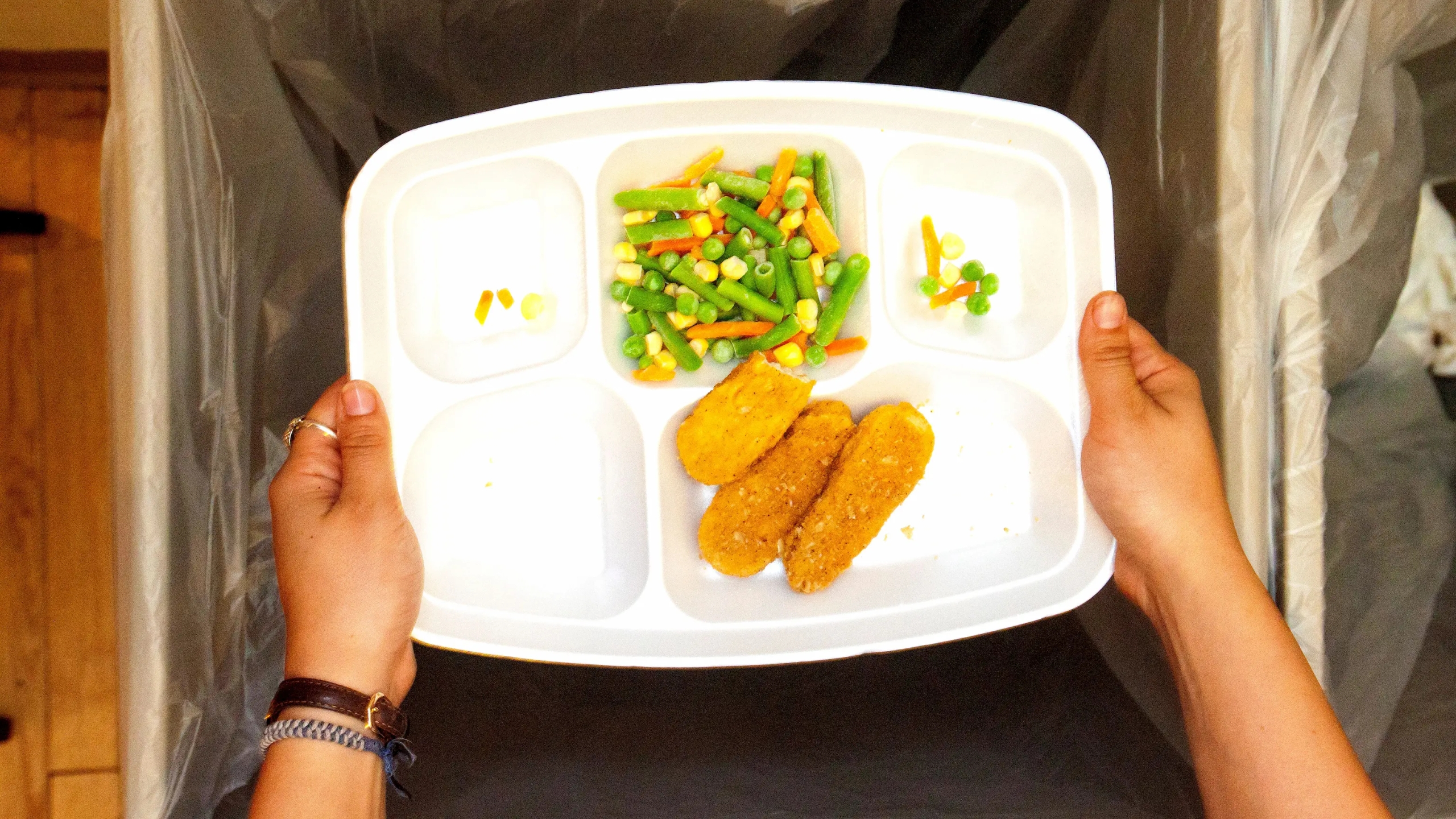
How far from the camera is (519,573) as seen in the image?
1.24 m

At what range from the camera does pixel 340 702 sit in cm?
105

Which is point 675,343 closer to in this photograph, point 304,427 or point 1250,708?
point 304,427

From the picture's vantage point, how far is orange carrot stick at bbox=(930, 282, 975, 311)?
4.02ft

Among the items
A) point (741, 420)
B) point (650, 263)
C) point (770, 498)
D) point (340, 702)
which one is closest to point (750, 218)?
point (650, 263)

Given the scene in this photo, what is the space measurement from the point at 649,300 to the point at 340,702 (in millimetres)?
651

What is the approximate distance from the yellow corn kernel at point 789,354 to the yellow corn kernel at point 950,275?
24cm

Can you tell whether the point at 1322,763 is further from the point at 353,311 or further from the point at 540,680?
the point at 353,311

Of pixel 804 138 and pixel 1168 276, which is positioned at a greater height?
pixel 804 138

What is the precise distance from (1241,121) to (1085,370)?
1.20ft

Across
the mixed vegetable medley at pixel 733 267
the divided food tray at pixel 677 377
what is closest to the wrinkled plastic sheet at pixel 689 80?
the divided food tray at pixel 677 377

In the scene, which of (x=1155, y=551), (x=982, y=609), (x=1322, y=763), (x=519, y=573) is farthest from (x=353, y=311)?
(x=1322, y=763)

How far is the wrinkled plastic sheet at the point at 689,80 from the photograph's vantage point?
104 cm

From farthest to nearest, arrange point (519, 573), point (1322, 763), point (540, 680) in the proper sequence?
1. point (540, 680)
2. point (519, 573)
3. point (1322, 763)

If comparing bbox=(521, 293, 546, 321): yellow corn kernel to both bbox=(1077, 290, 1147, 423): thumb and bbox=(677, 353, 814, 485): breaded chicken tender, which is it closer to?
bbox=(677, 353, 814, 485): breaded chicken tender
